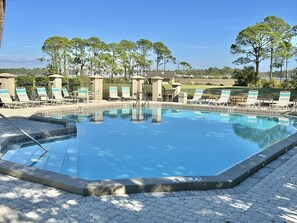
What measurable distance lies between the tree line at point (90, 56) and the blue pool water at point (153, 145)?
28862 millimetres

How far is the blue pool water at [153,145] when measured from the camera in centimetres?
645

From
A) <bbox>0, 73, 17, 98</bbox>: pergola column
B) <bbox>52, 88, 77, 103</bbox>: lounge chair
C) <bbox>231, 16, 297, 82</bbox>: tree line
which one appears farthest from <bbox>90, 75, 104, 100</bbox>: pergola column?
<bbox>231, 16, 297, 82</bbox>: tree line

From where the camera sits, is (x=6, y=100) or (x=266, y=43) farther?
(x=266, y=43)

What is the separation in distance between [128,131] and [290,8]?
30.4 m

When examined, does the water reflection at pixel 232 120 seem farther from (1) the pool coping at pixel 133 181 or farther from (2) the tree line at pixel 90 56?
(2) the tree line at pixel 90 56

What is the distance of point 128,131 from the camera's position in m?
10.7

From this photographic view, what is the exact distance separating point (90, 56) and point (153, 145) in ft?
121

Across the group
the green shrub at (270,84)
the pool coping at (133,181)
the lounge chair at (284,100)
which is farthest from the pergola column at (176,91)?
the green shrub at (270,84)

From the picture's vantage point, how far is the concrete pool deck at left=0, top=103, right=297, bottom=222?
3.53 m

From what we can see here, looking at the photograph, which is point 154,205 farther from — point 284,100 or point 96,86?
point 96,86

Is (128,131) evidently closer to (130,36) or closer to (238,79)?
(238,79)

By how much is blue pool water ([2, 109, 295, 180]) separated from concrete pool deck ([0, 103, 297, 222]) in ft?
5.58

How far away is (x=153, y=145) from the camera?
8703 millimetres

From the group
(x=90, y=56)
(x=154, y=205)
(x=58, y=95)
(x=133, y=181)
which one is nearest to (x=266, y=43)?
(x=90, y=56)
